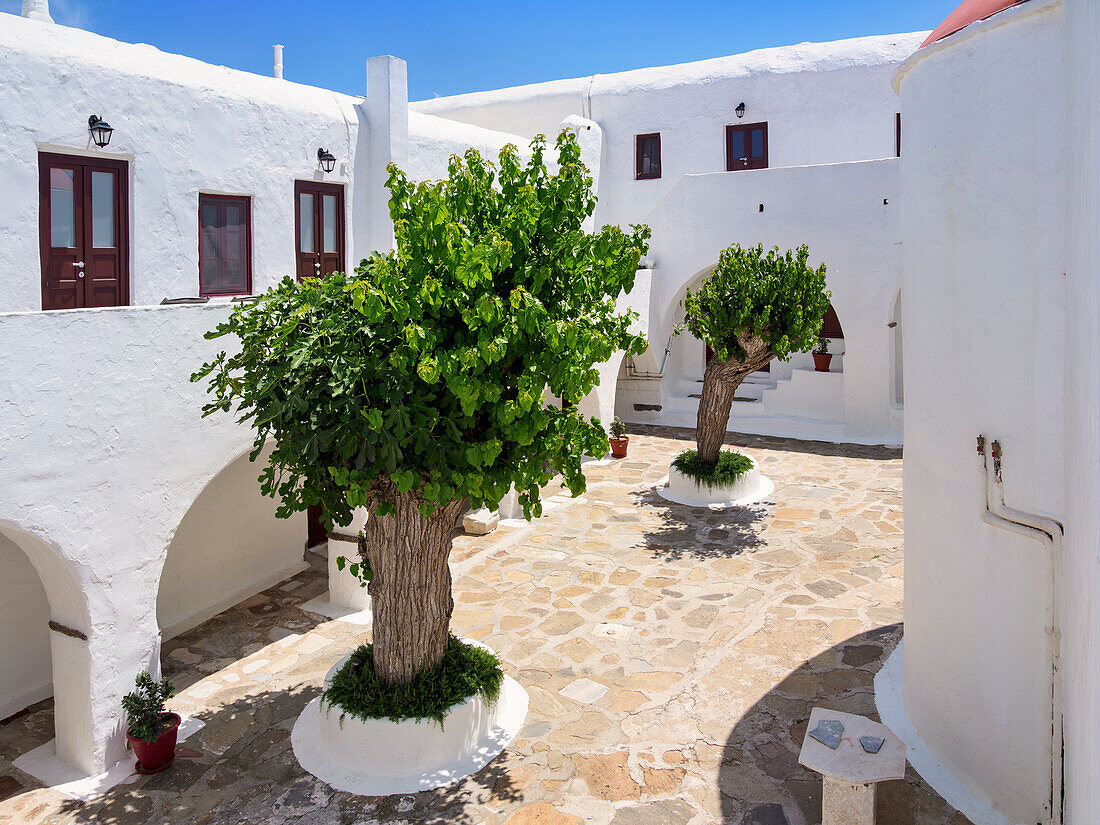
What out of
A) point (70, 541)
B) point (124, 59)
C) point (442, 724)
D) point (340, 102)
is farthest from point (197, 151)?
point (442, 724)

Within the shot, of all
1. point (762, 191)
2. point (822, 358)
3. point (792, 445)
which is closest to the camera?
point (792, 445)

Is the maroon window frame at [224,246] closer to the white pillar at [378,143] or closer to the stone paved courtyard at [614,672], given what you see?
the white pillar at [378,143]

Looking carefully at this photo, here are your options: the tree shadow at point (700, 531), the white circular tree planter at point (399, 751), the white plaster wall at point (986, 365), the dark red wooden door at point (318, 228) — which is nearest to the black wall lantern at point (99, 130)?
the dark red wooden door at point (318, 228)

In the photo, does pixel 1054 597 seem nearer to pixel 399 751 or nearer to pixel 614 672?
pixel 614 672

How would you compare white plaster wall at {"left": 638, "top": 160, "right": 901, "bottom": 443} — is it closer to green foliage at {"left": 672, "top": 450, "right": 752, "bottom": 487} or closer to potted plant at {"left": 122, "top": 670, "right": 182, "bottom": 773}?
green foliage at {"left": 672, "top": 450, "right": 752, "bottom": 487}

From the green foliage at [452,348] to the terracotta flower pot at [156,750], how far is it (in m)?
2.22

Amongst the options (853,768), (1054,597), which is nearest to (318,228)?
(853,768)

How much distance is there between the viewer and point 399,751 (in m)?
6.87

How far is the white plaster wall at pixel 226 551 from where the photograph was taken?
1018 cm

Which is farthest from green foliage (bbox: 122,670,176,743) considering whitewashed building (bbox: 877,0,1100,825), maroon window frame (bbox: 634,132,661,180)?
maroon window frame (bbox: 634,132,661,180)

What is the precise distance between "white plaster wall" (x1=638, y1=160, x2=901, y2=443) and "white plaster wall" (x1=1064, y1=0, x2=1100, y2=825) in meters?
14.4

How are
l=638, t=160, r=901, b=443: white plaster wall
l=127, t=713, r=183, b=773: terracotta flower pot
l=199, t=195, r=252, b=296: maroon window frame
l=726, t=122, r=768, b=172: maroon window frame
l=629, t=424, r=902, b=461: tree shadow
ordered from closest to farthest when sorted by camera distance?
1. l=127, t=713, r=183, b=773: terracotta flower pot
2. l=199, t=195, r=252, b=296: maroon window frame
3. l=629, t=424, r=902, b=461: tree shadow
4. l=638, t=160, r=901, b=443: white plaster wall
5. l=726, t=122, r=768, b=172: maroon window frame

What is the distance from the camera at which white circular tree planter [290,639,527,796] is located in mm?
6816

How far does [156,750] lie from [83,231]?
5231mm
